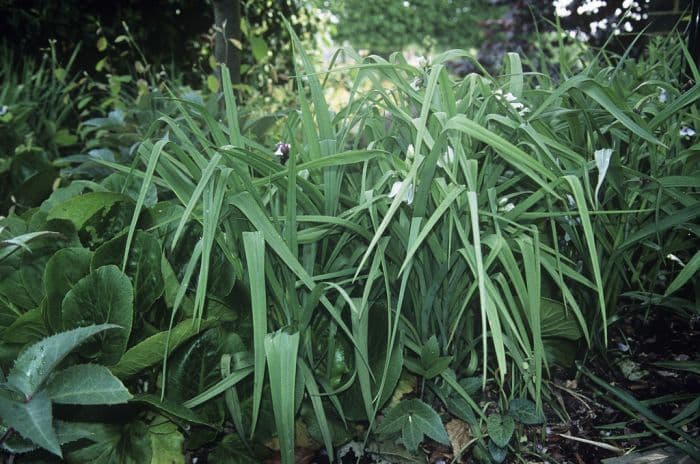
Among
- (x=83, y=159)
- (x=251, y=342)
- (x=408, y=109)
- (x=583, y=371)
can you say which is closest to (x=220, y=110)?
(x=83, y=159)

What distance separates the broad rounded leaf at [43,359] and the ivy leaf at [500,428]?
726 mm

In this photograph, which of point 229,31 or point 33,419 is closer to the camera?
point 33,419

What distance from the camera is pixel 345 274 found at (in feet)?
4.23

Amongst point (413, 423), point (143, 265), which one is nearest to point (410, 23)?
point (143, 265)

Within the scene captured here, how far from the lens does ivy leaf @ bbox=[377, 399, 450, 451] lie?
1.20 metres

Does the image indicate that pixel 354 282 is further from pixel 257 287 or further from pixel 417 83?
pixel 417 83

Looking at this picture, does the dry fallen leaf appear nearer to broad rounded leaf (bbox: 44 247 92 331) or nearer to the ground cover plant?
the ground cover plant

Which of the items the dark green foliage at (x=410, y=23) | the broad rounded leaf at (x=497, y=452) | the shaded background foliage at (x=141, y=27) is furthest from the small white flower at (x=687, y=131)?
the dark green foliage at (x=410, y=23)

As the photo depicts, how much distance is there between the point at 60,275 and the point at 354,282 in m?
0.58

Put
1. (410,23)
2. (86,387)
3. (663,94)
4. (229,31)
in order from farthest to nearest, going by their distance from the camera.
→ (410,23)
(229,31)
(663,94)
(86,387)

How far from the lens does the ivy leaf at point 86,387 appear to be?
1.00m

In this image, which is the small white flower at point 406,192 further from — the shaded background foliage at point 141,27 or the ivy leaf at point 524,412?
the shaded background foliage at point 141,27

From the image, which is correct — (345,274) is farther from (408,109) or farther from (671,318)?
(671,318)

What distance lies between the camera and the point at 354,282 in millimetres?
1310
